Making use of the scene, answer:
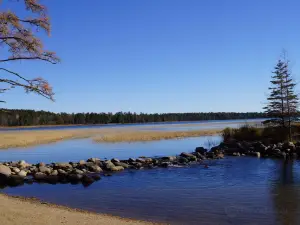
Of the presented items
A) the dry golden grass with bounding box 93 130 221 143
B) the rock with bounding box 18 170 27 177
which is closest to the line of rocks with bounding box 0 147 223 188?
the rock with bounding box 18 170 27 177

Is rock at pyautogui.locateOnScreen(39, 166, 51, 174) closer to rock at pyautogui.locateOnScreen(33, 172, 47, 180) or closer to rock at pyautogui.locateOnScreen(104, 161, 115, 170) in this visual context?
rock at pyautogui.locateOnScreen(33, 172, 47, 180)

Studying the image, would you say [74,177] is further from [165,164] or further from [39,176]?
[165,164]

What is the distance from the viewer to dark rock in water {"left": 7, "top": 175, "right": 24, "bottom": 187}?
20.3 metres

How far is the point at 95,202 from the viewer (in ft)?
49.4

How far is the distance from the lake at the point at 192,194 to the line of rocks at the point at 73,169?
1.30 m

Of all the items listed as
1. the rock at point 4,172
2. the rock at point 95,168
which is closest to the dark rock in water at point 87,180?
the rock at point 95,168

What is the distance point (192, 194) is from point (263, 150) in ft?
64.0

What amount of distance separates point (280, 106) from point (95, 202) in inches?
1161

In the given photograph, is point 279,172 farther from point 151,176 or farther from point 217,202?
point 217,202

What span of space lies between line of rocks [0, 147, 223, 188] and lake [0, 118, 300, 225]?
130 centimetres

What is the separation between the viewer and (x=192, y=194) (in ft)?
53.5

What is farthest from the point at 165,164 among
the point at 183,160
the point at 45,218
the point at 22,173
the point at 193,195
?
the point at 45,218

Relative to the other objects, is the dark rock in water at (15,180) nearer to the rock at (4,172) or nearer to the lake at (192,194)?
the rock at (4,172)

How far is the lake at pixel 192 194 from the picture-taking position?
12617 mm
